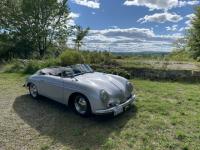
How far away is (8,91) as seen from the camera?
293 inches

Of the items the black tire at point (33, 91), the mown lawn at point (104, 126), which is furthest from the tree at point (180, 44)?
the black tire at point (33, 91)

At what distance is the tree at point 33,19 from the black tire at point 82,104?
59.5 feet

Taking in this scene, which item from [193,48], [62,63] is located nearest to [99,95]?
[62,63]

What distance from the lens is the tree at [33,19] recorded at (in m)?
21.5

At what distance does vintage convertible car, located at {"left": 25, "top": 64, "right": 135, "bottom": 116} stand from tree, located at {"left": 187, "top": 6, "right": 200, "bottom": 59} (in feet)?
71.0

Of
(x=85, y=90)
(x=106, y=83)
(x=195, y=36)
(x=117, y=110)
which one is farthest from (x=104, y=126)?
(x=195, y=36)

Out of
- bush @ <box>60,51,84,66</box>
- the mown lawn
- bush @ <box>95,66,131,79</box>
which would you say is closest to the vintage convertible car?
the mown lawn

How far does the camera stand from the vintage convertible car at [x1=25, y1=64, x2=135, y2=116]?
179 inches

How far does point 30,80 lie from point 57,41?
18.0m

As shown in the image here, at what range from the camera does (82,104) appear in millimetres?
4910

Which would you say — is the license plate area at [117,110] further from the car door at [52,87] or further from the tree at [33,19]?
the tree at [33,19]

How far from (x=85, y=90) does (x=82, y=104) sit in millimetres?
391

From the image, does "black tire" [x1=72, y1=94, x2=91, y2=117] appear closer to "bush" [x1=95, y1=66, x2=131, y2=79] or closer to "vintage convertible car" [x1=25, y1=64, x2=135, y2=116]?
"vintage convertible car" [x1=25, y1=64, x2=135, y2=116]

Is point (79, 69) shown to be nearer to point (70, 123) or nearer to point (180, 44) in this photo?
point (70, 123)
